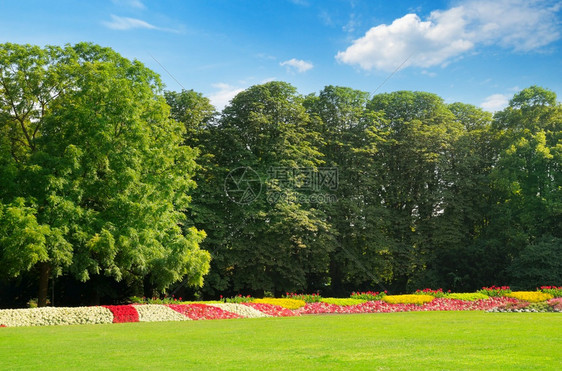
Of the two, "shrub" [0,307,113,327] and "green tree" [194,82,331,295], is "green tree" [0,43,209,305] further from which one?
"green tree" [194,82,331,295]

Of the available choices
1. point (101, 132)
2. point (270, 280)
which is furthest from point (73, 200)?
point (270, 280)

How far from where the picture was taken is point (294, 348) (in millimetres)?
9094

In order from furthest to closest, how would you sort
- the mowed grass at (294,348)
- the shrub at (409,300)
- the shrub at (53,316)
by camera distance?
1. the shrub at (409,300)
2. the shrub at (53,316)
3. the mowed grass at (294,348)

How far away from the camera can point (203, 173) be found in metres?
30.7

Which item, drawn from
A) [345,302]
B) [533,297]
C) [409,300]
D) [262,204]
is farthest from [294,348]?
[262,204]

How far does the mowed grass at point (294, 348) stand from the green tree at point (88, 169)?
6.95 meters

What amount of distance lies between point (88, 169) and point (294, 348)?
14764 millimetres

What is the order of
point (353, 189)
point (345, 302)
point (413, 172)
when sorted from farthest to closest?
point (413, 172) < point (353, 189) < point (345, 302)

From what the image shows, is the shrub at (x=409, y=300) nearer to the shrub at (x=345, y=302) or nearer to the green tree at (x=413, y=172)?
the shrub at (x=345, y=302)

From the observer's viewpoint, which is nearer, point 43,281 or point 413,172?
point 43,281

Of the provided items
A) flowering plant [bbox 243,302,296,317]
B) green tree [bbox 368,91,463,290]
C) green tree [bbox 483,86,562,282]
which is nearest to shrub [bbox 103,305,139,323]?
flowering plant [bbox 243,302,296,317]

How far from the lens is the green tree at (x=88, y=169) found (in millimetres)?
19406

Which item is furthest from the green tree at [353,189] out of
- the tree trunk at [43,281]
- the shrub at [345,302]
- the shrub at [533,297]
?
the tree trunk at [43,281]

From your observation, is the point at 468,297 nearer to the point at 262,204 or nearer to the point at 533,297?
the point at 533,297
